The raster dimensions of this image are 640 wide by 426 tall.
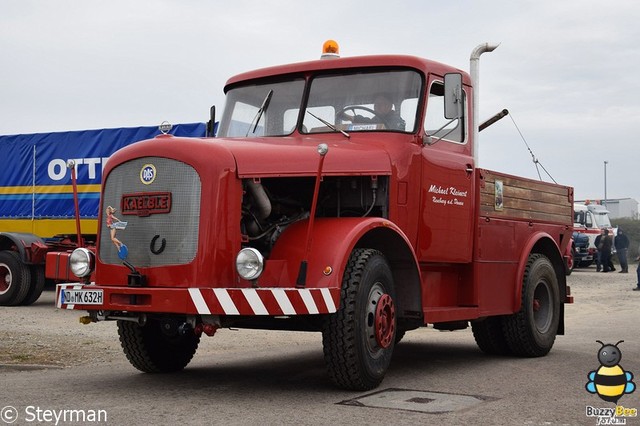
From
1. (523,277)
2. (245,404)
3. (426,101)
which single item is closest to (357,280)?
(245,404)

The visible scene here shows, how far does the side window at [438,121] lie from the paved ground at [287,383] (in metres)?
2.16

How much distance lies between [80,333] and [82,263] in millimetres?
4851

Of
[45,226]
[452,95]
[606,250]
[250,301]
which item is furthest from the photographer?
[606,250]

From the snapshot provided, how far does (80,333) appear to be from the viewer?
12.0 metres

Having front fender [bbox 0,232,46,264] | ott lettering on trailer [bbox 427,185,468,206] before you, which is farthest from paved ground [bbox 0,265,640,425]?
front fender [bbox 0,232,46,264]

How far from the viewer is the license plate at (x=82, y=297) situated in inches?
277

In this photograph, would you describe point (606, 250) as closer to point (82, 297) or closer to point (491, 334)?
point (491, 334)

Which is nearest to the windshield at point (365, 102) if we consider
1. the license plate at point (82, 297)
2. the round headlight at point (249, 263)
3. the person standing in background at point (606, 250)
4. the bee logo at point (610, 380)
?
the round headlight at point (249, 263)

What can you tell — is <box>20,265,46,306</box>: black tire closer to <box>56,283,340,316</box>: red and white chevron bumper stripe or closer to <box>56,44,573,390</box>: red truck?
<box>56,44,573,390</box>: red truck

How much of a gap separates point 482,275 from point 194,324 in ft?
11.2

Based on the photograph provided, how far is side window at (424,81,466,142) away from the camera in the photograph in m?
8.48

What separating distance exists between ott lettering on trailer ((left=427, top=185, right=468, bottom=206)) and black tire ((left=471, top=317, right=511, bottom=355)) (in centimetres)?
180

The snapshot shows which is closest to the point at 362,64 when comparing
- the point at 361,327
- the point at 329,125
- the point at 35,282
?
the point at 329,125

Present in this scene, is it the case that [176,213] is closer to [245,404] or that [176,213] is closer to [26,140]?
[245,404]
